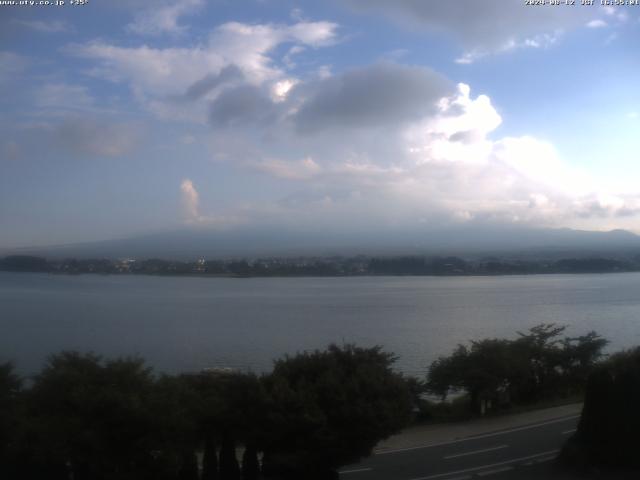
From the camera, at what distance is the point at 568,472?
9.57 metres

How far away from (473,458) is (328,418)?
358 cm

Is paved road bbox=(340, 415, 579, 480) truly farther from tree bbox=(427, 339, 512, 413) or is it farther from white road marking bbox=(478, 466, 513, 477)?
tree bbox=(427, 339, 512, 413)

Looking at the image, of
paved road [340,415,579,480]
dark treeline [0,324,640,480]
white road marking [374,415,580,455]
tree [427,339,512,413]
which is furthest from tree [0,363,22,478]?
tree [427,339,512,413]

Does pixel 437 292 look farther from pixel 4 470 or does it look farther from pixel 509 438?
pixel 4 470

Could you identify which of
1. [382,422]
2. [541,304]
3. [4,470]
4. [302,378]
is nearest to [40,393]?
[4,470]

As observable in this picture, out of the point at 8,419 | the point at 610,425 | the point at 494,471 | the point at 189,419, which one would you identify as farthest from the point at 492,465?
the point at 8,419

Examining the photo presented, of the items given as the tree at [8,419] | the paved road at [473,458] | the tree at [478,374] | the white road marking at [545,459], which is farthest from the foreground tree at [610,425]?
the tree at [8,419]

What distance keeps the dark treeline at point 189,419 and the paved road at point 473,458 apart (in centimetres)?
154

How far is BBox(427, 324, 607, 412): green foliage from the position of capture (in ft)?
53.0

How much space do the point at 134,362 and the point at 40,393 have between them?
1212 millimetres

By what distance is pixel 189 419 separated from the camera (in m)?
8.35

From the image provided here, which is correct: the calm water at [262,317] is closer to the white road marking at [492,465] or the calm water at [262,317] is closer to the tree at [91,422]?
the tree at [91,422]

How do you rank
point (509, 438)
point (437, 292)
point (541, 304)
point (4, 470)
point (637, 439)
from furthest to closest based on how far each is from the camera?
point (437, 292)
point (541, 304)
point (509, 438)
point (637, 439)
point (4, 470)

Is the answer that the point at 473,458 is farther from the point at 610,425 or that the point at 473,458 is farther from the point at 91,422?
the point at 91,422
